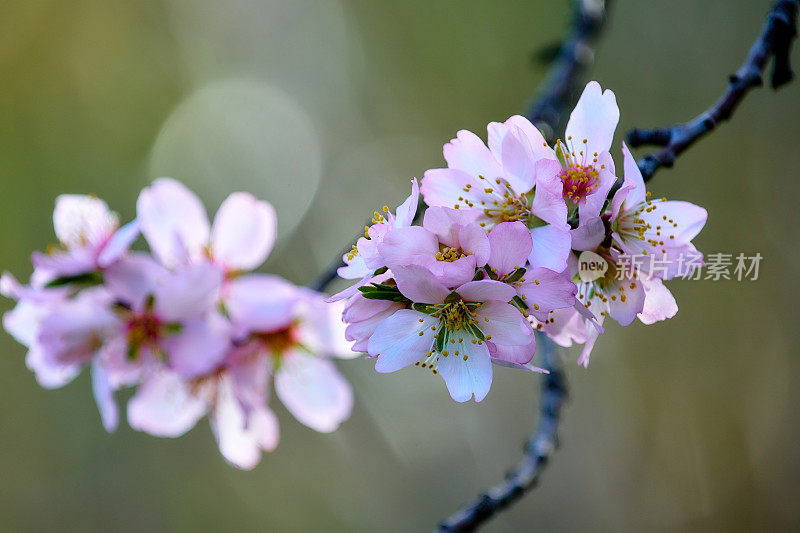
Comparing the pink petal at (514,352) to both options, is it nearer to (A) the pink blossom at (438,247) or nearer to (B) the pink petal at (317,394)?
(A) the pink blossom at (438,247)

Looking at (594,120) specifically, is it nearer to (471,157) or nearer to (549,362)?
(471,157)

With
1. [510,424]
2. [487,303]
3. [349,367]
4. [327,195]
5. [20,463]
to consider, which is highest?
[487,303]

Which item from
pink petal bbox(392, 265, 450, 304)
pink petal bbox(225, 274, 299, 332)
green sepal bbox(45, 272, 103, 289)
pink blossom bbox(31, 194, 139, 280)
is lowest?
pink petal bbox(225, 274, 299, 332)

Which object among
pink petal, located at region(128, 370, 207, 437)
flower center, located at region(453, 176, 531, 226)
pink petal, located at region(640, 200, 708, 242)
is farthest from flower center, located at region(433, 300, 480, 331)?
pink petal, located at region(128, 370, 207, 437)

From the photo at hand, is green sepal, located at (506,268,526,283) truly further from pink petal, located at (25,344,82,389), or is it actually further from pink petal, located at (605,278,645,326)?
pink petal, located at (25,344,82,389)

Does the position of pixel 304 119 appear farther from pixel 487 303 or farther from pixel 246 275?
pixel 487 303

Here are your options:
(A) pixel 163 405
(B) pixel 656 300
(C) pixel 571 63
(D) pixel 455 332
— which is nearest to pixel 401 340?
(D) pixel 455 332

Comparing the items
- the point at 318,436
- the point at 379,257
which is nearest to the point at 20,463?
the point at 318,436
